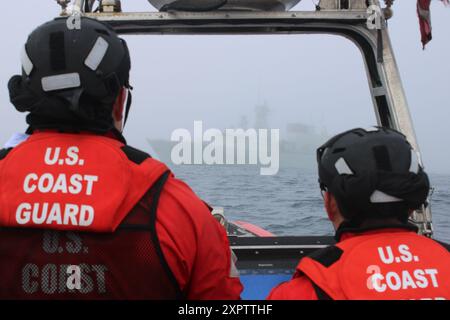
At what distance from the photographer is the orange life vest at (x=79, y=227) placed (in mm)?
1262

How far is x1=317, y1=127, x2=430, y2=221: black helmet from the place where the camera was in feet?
4.82

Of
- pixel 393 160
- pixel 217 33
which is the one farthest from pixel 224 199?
pixel 393 160

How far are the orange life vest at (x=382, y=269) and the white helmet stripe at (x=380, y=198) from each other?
9 centimetres

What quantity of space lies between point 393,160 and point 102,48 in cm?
84

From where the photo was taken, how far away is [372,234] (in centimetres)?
147

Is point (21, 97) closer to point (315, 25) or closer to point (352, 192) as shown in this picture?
point (352, 192)

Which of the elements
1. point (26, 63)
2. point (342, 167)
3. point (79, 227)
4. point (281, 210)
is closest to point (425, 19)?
point (342, 167)

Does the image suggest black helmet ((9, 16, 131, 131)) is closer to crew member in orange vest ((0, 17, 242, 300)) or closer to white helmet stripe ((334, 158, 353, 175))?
crew member in orange vest ((0, 17, 242, 300))

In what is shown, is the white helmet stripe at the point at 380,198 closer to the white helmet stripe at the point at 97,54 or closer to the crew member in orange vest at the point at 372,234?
the crew member in orange vest at the point at 372,234

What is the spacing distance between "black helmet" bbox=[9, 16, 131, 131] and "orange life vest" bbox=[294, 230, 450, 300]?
0.68 metres

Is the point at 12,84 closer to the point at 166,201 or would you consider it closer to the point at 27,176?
the point at 27,176

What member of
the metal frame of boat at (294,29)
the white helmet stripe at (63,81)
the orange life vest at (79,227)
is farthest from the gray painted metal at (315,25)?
the orange life vest at (79,227)

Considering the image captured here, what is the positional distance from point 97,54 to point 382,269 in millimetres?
900

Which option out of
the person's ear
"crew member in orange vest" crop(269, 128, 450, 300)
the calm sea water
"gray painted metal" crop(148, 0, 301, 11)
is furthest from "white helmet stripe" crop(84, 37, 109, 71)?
the calm sea water
